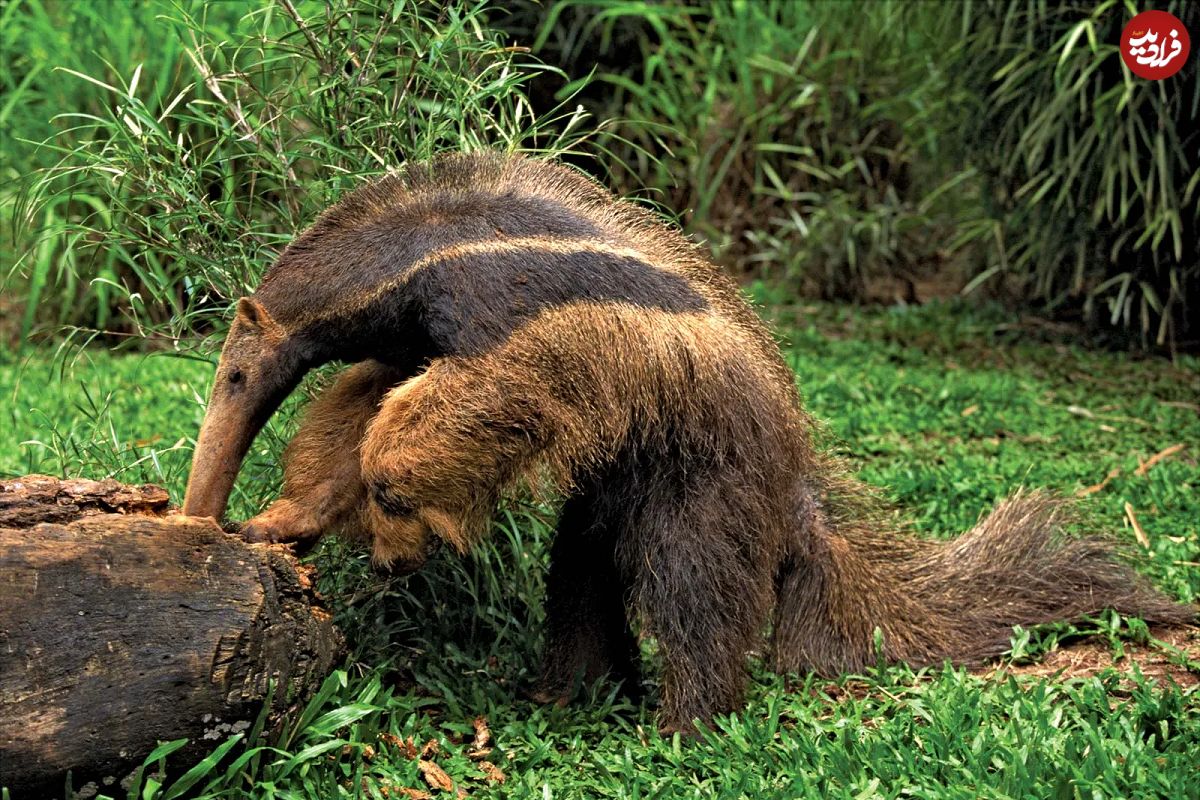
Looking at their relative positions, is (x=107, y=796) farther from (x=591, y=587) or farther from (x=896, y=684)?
(x=896, y=684)

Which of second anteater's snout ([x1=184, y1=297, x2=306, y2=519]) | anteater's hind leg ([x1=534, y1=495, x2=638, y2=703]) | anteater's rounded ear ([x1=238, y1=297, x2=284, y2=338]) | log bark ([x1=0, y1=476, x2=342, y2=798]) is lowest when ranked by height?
anteater's hind leg ([x1=534, y1=495, x2=638, y2=703])

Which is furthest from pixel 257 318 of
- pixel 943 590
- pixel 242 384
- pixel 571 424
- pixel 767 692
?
pixel 943 590

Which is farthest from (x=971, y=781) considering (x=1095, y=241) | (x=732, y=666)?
(x=1095, y=241)

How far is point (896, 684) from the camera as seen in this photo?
14.7 ft

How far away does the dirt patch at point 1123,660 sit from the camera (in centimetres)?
445

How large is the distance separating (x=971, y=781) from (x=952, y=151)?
7.31m

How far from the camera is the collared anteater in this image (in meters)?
3.83

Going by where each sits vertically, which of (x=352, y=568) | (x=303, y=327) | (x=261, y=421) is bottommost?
(x=352, y=568)

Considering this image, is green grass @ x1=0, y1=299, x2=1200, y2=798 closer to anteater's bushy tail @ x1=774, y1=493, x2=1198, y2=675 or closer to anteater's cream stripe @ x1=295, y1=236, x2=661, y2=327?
anteater's bushy tail @ x1=774, y1=493, x2=1198, y2=675

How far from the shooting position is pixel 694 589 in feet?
13.5

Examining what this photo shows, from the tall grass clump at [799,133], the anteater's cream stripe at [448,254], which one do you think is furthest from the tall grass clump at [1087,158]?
the anteater's cream stripe at [448,254]

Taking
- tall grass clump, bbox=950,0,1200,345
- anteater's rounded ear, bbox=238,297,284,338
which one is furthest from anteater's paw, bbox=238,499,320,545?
tall grass clump, bbox=950,0,1200,345

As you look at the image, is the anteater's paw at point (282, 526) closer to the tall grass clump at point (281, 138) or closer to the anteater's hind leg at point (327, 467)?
the anteater's hind leg at point (327, 467)

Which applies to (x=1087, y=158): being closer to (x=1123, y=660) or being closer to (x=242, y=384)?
(x=1123, y=660)
